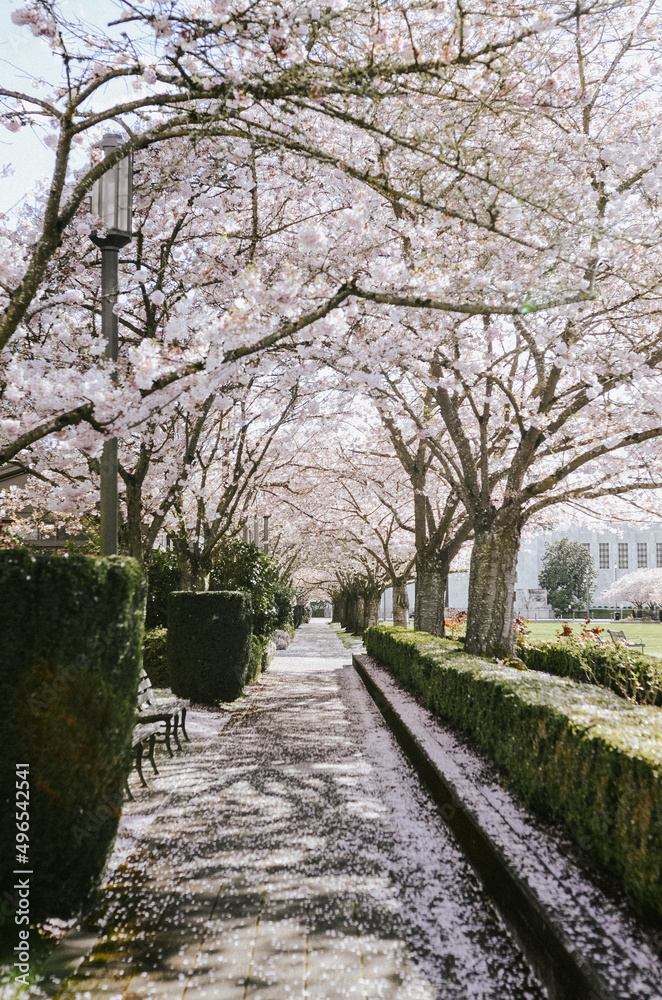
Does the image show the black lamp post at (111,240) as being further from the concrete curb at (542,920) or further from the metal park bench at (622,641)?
the metal park bench at (622,641)

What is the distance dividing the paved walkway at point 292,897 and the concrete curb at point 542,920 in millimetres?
110

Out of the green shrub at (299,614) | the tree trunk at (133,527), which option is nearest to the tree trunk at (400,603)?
the tree trunk at (133,527)

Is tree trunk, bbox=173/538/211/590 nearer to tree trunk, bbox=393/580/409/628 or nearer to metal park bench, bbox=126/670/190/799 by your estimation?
metal park bench, bbox=126/670/190/799

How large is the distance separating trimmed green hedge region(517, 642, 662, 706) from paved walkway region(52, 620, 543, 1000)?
3.67 m

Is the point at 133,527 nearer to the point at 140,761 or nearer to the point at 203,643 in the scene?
the point at 140,761

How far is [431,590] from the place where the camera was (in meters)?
14.3

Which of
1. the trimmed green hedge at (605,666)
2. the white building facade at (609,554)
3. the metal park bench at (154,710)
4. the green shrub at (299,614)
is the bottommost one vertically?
the green shrub at (299,614)

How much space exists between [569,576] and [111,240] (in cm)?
5969

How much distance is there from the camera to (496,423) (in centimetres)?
1337

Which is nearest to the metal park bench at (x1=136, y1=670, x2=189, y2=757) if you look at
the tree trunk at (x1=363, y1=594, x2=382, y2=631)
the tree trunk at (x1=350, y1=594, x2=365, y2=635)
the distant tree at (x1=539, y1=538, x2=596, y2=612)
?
the tree trunk at (x1=363, y1=594, x2=382, y2=631)

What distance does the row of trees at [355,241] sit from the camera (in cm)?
431

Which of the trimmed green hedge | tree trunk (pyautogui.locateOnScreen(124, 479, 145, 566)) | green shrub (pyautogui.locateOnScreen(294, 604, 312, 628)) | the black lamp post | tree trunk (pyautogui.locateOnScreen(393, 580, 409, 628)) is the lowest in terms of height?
green shrub (pyautogui.locateOnScreen(294, 604, 312, 628))

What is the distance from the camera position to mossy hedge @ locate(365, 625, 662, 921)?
3211 millimetres

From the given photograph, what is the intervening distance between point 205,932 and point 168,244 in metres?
6.11
